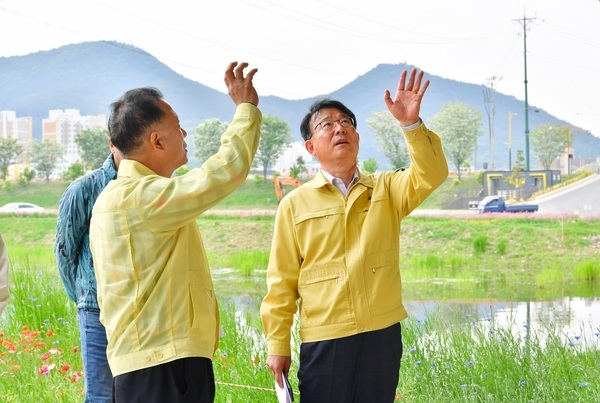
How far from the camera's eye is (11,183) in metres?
7.02

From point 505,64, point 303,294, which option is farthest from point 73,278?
point 505,64

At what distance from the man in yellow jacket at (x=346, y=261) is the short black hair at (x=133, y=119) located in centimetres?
56

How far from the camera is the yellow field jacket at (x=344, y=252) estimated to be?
1893mm

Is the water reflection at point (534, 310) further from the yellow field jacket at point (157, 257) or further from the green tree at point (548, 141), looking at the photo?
the yellow field jacket at point (157, 257)

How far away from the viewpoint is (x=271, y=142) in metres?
6.79

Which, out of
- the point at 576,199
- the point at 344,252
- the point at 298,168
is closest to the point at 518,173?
the point at 576,199

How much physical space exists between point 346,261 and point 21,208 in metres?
5.80

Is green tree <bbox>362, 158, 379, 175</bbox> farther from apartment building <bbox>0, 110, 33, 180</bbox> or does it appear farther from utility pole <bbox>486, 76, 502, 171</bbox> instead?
apartment building <bbox>0, 110, 33, 180</bbox>

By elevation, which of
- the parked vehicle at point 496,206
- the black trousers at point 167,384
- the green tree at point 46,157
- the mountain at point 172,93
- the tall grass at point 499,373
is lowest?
the tall grass at point 499,373

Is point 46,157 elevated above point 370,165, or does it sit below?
above

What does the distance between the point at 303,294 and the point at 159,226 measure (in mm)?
605

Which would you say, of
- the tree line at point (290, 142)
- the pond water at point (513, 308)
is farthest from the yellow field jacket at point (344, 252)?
the tree line at point (290, 142)

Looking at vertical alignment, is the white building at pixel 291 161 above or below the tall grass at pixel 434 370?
above

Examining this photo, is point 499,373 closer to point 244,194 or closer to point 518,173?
point 518,173
